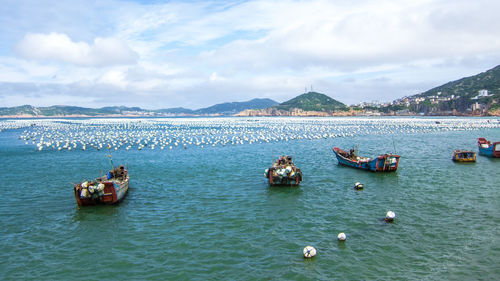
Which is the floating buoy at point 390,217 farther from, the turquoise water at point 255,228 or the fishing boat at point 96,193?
the fishing boat at point 96,193

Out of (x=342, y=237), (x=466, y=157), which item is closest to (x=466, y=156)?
(x=466, y=157)

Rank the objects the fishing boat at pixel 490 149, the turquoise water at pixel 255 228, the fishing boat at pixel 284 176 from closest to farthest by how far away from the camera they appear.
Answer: the turquoise water at pixel 255 228
the fishing boat at pixel 284 176
the fishing boat at pixel 490 149

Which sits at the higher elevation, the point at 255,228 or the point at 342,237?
the point at 342,237

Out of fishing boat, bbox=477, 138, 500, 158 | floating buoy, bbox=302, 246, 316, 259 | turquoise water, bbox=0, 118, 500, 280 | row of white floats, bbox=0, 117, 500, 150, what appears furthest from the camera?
row of white floats, bbox=0, 117, 500, 150

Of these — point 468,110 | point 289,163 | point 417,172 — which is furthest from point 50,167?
point 468,110

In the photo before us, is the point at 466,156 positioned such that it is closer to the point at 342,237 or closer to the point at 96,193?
the point at 342,237

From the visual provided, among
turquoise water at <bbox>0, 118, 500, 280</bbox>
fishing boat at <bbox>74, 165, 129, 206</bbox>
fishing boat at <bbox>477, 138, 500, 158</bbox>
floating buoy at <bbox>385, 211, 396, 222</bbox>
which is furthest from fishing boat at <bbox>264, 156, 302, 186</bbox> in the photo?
fishing boat at <bbox>477, 138, 500, 158</bbox>

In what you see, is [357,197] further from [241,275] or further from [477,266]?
[241,275]

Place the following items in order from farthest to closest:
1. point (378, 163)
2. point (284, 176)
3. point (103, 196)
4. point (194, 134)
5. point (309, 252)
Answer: point (194, 134)
point (378, 163)
point (284, 176)
point (103, 196)
point (309, 252)

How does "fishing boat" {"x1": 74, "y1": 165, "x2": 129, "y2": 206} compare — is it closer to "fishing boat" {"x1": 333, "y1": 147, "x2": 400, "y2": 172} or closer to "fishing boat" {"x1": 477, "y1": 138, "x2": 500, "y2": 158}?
"fishing boat" {"x1": 333, "y1": 147, "x2": 400, "y2": 172}

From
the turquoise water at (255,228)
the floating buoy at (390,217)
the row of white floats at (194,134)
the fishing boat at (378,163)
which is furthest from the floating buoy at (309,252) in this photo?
the row of white floats at (194,134)

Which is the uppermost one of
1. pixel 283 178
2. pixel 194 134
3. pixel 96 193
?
pixel 194 134

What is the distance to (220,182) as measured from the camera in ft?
86.1

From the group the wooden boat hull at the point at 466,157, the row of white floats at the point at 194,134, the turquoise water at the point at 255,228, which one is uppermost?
the row of white floats at the point at 194,134
